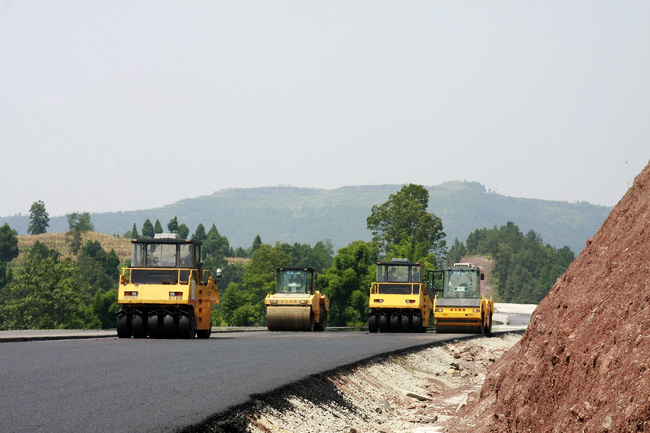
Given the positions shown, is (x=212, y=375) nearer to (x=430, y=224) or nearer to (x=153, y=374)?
(x=153, y=374)

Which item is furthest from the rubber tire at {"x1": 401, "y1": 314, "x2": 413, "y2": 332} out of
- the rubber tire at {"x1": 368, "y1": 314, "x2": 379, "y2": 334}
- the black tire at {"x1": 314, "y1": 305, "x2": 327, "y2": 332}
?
the black tire at {"x1": 314, "y1": 305, "x2": 327, "y2": 332}

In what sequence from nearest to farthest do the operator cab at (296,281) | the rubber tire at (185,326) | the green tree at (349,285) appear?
1. the rubber tire at (185,326)
2. the operator cab at (296,281)
3. the green tree at (349,285)

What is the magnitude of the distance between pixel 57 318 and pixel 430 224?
49.9 metres

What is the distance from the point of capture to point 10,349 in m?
23.0

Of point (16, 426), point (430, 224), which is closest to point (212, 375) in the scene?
point (16, 426)

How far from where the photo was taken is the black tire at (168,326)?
29.2m

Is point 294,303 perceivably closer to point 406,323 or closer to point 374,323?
point 374,323

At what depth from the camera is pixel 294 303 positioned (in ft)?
139

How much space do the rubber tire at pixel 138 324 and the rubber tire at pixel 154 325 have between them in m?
0.28

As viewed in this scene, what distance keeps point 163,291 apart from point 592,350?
2020 cm

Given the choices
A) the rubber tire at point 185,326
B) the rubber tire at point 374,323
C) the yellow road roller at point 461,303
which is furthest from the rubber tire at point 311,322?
the rubber tire at point 185,326

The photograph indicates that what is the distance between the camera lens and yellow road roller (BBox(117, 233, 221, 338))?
2925 centimetres

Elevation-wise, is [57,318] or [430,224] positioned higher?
[430,224]

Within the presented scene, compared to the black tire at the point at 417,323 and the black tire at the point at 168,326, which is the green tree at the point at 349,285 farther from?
the black tire at the point at 168,326
